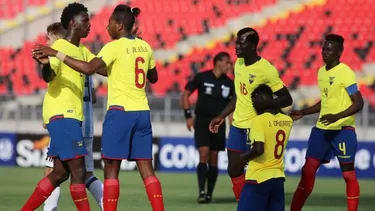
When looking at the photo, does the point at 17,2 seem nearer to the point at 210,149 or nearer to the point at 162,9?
the point at 162,9

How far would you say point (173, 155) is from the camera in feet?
68.7

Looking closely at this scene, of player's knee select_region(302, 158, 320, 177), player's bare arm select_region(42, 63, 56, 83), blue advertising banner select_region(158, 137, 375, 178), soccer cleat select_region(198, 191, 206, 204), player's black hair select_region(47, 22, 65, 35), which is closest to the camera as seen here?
player's bare arm select_region(42, 63, 56, 83)

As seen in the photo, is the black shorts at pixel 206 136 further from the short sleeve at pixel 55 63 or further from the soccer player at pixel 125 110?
the short sleeve at pixel 55 63

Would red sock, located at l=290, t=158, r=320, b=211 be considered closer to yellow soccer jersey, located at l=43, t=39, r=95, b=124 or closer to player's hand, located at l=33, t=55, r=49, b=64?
yellow soccer jersey, located at l=43, t=39, r=95, b=124

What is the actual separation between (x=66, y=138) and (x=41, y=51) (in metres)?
0.94

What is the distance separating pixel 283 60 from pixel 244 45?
668 inches

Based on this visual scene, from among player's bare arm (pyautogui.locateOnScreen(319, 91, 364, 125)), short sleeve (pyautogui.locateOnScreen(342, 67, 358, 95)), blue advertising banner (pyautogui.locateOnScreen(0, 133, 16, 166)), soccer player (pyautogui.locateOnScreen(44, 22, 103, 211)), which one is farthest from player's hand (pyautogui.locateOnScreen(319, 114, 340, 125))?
blue advertising banner (pyautogui.locateOnScreen(0, 133, 16, 166))

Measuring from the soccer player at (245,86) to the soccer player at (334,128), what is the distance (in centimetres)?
81

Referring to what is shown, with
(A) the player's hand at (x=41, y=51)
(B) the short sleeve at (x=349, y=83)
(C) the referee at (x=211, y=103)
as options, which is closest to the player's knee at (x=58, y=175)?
(A) the player's hand at (x=41, y=51)

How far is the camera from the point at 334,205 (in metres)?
13.2

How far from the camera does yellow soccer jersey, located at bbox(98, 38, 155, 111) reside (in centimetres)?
870

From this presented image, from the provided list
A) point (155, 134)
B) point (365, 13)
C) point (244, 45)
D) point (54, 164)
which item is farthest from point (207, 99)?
point (365, 13)

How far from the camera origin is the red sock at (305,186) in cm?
1053

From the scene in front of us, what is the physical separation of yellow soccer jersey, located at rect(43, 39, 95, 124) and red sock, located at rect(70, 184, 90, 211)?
0.64m
